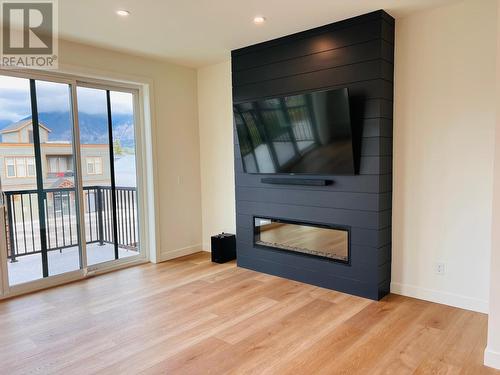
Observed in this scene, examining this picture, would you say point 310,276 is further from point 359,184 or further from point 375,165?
point 375,165

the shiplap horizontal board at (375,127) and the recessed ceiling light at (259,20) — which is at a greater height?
the recessed ceiling light at (259,20)

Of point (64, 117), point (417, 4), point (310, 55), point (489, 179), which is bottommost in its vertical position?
point (489, 179)

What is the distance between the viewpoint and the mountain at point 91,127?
12.1 ft

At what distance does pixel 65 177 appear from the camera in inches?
150

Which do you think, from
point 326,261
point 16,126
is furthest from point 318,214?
point 16,126

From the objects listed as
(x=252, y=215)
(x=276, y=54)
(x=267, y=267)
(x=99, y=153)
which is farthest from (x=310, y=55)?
(x=99, y=153)

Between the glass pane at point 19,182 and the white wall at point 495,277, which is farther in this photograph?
the glass pane at point 19,182

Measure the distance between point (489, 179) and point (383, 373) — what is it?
5.86 ft

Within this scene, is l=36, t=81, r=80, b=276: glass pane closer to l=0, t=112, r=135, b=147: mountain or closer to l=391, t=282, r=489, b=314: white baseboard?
l=0, t=112, r=135, b=147: mountain

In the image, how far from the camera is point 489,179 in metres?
2.80

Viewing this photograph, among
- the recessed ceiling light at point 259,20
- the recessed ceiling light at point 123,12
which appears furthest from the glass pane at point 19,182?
the recessed ceiling light at point 259,20

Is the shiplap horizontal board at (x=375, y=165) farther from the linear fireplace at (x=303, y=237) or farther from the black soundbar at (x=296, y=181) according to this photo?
the linear fireplace at (x=303, y=237)

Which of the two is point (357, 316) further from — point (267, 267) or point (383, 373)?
point (267, 267)

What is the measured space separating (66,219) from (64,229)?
113 millimetres
